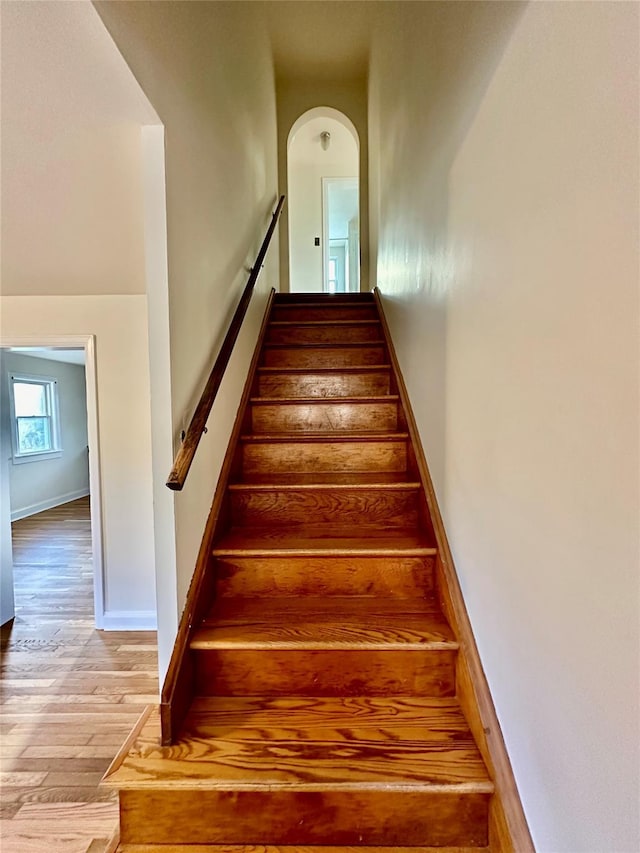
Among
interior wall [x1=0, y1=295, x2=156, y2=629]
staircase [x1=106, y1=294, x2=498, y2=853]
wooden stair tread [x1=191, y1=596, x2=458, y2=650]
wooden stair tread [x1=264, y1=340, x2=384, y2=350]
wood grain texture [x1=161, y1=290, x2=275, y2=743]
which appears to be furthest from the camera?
wooden stair tread [x1=264, y1=340, x2=384, y2=350]

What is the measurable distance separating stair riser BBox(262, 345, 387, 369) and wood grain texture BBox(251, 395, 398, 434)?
532 millimetres

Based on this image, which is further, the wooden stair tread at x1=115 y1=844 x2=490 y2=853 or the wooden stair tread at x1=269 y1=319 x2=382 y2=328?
the wooden stair tread at x1=269 y1=319 x2=382 y2=328

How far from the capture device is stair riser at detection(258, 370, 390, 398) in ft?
8.35

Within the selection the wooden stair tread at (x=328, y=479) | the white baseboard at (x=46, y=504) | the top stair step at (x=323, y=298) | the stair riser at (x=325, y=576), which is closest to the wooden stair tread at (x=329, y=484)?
the wooden stair tread at (x=328, y=479)

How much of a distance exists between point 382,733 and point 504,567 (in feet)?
1.96

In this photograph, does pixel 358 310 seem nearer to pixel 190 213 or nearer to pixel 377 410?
pixel 377 410

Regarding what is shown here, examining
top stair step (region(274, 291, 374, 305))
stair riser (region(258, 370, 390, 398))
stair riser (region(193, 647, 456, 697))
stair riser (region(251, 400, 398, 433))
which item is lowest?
stair riser (region(193, 647, 456, 697))

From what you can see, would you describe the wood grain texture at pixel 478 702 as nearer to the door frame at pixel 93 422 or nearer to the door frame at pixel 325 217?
the door frame at pixel 93 422

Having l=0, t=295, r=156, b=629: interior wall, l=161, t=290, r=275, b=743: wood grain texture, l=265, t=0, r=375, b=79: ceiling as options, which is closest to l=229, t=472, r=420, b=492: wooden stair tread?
l=161, t=290, r=275, b=743: wood grain texture

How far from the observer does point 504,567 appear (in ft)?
3.32

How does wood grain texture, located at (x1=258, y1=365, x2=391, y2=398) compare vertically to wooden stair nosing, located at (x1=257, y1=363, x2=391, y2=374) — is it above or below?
below

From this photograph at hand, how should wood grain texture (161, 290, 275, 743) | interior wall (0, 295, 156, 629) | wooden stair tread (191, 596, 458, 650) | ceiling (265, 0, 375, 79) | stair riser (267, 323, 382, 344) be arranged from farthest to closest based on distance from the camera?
1. ceiling (265, 0, 375, 79)
2. stair riser (267, 323, 382, 344)
3. interior wall (0, 295, 156, 629)
4. wooden stair tread (191, 596, 458, 650)
5. wood grain texture (161, 290, 275, 743)

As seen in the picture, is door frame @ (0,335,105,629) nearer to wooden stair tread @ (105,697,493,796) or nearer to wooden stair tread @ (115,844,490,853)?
wooden stair tread @ (105,697,493,796)

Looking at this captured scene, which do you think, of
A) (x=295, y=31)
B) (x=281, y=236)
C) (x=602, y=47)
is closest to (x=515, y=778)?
(x=602, y=47)
